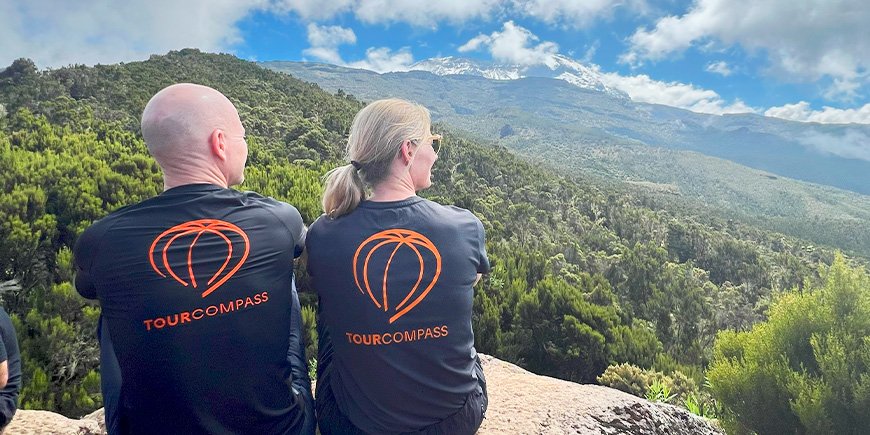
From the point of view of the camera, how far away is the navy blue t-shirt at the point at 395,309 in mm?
1851

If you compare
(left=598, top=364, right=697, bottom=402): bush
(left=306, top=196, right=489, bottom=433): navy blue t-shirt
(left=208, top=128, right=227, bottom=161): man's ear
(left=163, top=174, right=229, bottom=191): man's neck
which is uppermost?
(left=208, top=128, right=227, bottom=161): man's ear

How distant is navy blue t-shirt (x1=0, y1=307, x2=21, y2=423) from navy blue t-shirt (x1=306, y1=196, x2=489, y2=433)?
1.89 metres

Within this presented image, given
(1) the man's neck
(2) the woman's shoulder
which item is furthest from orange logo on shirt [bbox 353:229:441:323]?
(1) the man's neck

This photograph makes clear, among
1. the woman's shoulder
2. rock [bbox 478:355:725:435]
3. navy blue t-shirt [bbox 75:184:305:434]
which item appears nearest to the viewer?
navy blue t-shirt [bbox 75:184:305:434]

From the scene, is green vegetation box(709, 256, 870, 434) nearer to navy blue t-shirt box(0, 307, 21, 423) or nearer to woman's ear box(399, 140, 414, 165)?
woman's ear box(399, 140, 414, 165)

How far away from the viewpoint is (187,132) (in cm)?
181

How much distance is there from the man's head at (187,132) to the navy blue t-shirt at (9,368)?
166cm

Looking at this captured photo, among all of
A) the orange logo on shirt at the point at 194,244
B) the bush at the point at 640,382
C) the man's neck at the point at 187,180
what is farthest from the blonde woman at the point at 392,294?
the bush at the point at 640,382

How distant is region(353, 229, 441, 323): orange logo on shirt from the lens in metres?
1.85

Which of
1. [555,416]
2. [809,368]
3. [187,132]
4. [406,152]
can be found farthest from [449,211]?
[809,368]

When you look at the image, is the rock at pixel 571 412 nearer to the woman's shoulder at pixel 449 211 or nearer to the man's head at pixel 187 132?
the woman's shoulder at pixel 449 211

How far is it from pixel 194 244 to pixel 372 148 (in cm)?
75

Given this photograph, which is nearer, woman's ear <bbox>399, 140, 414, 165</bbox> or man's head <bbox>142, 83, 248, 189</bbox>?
man's head <bbox>142, 83, 248, 189</bbox>

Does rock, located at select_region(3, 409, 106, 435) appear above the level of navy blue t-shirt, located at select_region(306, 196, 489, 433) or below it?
below
